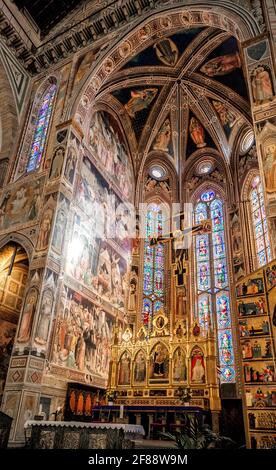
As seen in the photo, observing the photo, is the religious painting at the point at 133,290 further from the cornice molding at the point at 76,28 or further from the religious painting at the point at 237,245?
the cornice molding at the point at 76,28

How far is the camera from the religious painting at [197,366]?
11.1 meters

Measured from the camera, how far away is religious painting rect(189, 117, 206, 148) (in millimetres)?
20998

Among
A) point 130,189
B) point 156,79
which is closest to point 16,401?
point 130,189

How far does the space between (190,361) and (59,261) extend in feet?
17.2

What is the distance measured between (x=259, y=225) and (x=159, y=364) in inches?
344

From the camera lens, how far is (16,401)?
10.1m

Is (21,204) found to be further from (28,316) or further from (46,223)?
(28,316)

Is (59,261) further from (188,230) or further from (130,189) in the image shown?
(130,189)

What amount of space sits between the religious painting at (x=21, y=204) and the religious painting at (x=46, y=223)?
1.96ft

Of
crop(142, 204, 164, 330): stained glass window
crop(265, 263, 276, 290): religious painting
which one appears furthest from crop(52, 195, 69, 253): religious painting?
crop(265, 263, 276, 290): religious painting

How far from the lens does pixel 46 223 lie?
510 inches

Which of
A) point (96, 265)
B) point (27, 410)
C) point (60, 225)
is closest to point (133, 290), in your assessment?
point (96, 265)

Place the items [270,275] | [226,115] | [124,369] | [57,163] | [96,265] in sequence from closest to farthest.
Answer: [270,275] → [124,369] → [57,163] → [96,265] → [226,115]

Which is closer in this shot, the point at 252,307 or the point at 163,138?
the point at 252,307
